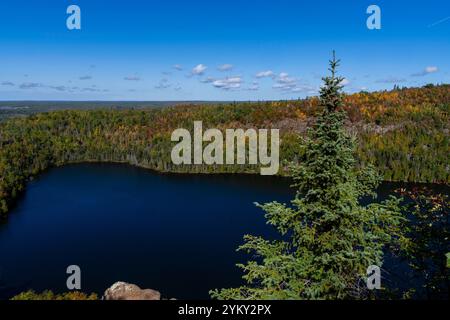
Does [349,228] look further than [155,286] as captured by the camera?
No

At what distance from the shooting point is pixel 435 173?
12700cm

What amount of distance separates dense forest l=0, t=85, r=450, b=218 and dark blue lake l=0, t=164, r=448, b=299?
17.5 meters

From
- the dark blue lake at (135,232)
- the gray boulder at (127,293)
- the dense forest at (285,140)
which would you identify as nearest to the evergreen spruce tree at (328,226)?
the gray boulder at (127,293)

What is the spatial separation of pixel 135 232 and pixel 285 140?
323ft

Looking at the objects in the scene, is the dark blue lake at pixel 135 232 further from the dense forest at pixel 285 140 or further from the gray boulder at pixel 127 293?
the dense forest at pixel 285 140

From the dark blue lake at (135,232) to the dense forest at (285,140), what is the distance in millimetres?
17492

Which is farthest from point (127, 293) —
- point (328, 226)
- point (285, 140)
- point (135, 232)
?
point (285, 140)

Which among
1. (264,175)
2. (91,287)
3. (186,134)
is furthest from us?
(186,134)

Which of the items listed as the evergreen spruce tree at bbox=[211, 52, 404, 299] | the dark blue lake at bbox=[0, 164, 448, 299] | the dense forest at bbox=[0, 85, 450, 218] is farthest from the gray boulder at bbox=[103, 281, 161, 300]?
the dense forest at bbox=[0, 85, 450, 218]

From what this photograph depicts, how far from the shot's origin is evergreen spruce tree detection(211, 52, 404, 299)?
1256cm

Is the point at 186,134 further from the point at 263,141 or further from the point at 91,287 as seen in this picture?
the point at 91,287

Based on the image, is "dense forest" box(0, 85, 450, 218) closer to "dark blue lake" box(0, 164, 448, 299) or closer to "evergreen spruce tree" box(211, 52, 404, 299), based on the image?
"dark blue lake" box(0, 164, 448, 299)
